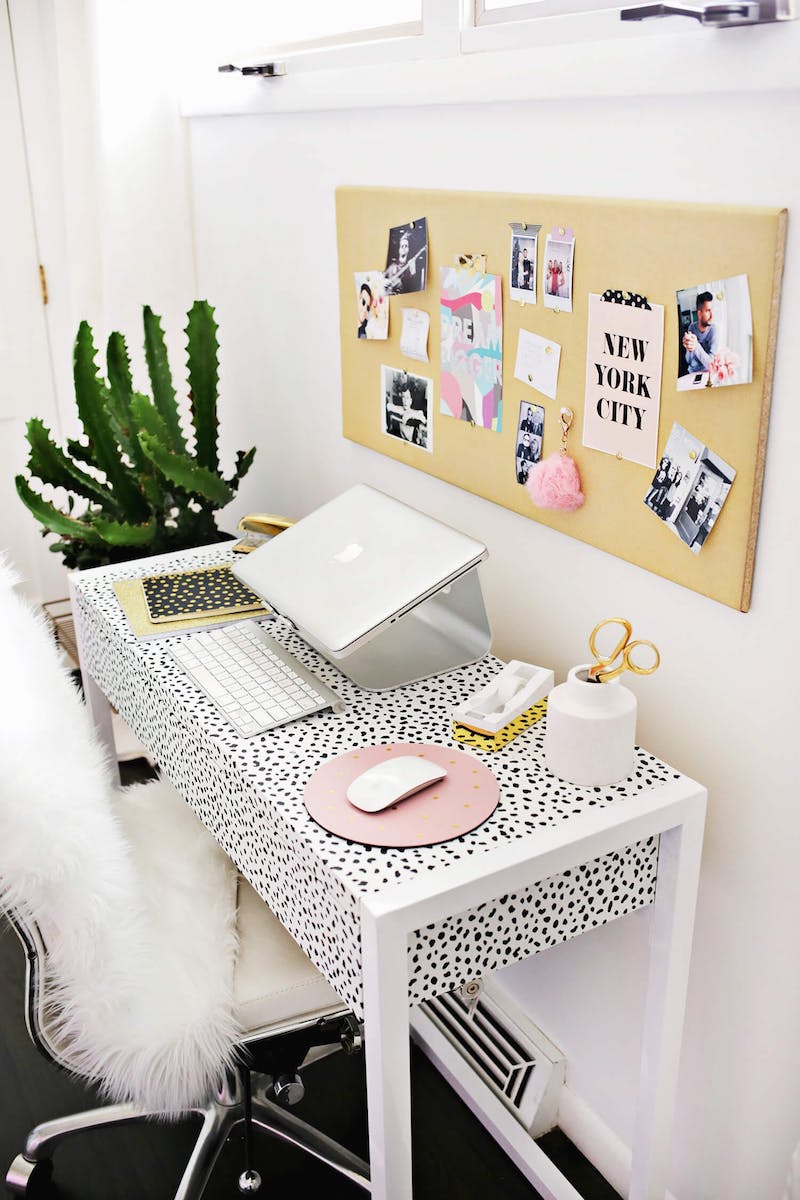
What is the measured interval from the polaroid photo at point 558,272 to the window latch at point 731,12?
0.32m

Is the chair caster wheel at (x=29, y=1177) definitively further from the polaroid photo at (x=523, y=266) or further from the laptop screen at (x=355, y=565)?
the polaroid photo at (x=523, y=266)

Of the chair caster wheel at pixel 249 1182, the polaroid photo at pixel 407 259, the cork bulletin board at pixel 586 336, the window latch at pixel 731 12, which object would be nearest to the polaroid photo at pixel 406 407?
the cork bulletin board at pixel 586 336

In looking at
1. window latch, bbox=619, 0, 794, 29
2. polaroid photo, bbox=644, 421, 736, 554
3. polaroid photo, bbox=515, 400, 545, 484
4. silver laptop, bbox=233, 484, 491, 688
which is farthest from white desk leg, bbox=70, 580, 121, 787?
window latch, bbox=619, 0, 794, 29

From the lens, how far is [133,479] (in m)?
2.07

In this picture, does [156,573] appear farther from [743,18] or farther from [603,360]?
[743,18]

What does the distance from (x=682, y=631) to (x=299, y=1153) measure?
1009mm

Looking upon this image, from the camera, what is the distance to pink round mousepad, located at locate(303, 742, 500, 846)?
109 centimetres

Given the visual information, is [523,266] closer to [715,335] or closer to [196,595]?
[715,335]

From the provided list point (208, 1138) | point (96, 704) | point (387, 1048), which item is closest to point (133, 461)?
point (96, 704)

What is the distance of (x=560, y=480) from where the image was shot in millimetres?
1355

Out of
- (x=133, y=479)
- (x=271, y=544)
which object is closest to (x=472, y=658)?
(x=271, y=544)

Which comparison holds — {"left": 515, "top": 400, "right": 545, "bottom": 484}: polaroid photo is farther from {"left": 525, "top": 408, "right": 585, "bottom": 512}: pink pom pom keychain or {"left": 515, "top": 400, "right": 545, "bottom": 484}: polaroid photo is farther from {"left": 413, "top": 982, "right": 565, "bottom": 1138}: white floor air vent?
{"left": 413, "top": 982, "right": 565, "bottom": 1138}: white floor air vent

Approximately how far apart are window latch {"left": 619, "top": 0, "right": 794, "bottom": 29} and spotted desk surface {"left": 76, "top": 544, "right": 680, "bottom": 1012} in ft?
2.46

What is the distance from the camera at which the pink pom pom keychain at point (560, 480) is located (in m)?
1.35
